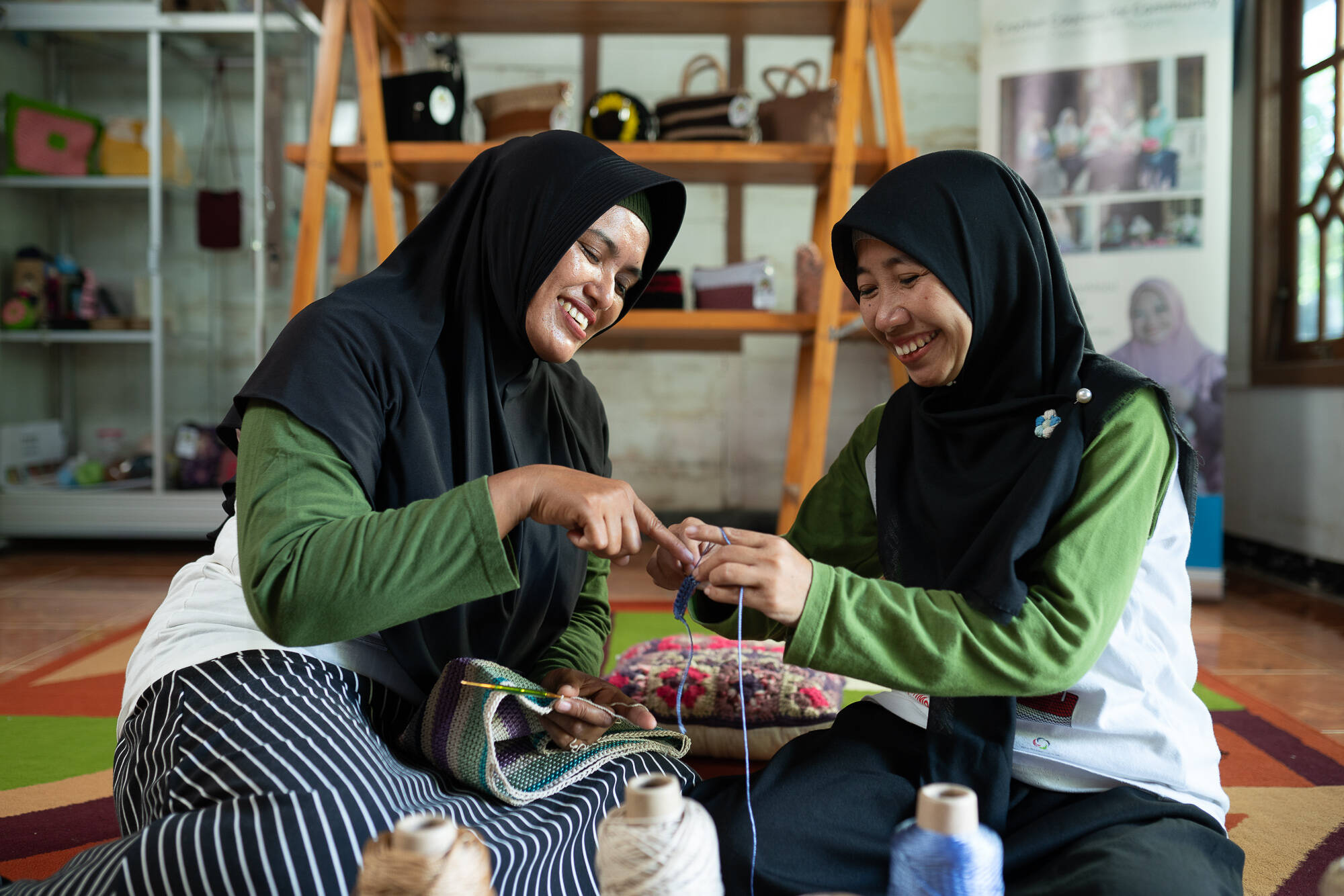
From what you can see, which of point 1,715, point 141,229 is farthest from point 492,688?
point 141,229

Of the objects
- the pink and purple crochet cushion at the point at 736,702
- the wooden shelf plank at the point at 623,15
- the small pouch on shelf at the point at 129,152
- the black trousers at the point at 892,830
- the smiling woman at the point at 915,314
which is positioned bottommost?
the pink and purple crochet cushion at the point at 736,702

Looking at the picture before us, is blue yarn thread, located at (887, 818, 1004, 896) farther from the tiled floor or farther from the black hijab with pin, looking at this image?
the tiled floor

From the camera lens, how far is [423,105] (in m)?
3.06

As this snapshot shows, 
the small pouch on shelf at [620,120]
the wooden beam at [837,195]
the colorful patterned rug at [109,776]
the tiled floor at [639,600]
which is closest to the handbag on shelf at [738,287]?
the wooden beam at [837,195]

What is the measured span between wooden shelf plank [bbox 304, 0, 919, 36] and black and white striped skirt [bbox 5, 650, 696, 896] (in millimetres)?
2457

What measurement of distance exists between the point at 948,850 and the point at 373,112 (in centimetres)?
280

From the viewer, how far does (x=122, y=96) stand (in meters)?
4.60

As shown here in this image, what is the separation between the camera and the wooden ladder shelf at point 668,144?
2.99 meters

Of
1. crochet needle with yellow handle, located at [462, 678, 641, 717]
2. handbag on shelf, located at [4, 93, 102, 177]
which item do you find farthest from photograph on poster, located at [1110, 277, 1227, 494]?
handbag on shelf, located at [4, 93, 102, 177]

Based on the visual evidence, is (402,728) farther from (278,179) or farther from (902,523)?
(278,179)

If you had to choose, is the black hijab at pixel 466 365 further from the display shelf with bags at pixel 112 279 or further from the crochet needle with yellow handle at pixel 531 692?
the display shelf with bags at pixel 112 279

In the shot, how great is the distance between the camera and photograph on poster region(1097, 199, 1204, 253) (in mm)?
3336

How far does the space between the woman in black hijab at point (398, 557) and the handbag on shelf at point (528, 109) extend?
1.83 m

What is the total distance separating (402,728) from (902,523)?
726 mm
